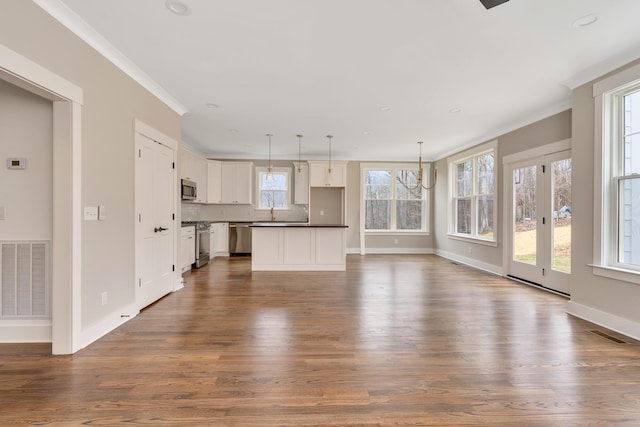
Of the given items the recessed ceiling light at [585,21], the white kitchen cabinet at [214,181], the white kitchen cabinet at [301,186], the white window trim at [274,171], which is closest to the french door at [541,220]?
the recessed ceiling light at [585,21]

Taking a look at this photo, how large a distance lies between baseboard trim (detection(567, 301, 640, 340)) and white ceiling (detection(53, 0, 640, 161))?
8.35 ft

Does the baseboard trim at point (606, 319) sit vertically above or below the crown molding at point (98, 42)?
below

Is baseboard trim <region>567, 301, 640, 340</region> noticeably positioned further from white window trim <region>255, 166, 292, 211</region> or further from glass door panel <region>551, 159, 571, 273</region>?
white window trim <region>255, 166, 292, 211</region>

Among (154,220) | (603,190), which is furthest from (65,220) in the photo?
(603,190)

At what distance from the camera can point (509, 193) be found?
17.3 feet

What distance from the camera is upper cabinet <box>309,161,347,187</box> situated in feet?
25.8

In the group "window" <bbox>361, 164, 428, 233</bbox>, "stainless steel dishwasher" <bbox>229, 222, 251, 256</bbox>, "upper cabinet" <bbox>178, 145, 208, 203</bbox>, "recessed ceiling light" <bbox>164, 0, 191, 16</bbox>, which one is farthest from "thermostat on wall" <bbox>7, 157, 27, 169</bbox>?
"window" <bbox>361, 164, 428, 233</bbox>

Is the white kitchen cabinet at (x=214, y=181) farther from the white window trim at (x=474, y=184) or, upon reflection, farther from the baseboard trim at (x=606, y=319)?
the baseboard trim at (x=606, y=319)

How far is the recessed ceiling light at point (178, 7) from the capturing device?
218cm

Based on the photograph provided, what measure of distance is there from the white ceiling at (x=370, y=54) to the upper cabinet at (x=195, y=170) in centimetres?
152

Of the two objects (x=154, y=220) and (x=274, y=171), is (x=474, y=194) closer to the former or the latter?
(x=274, y=171)

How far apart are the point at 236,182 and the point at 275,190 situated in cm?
105

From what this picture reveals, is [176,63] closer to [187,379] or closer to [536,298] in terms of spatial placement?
[187,379]

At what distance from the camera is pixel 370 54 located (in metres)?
2.93
